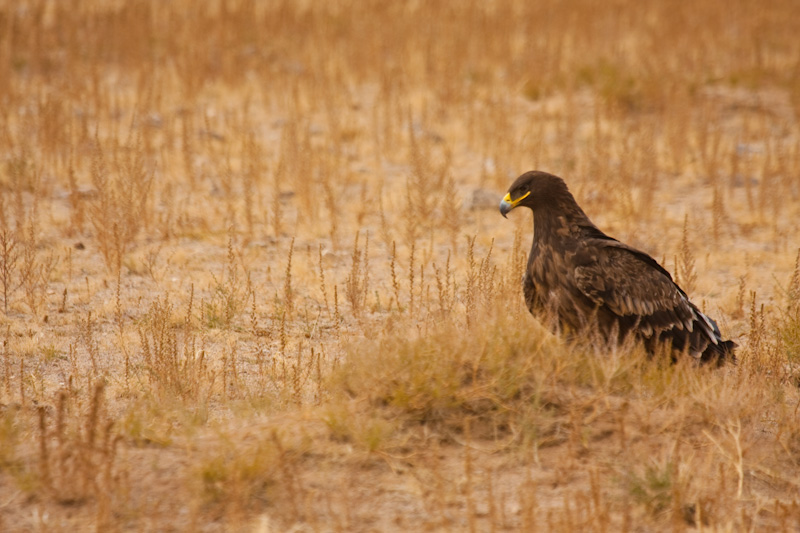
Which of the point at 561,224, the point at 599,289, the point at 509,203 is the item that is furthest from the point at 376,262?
the point at 599,289

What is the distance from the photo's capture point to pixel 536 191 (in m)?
5.76

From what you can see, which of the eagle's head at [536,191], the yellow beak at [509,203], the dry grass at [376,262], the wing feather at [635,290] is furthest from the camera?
the yellow beak at [509,203]

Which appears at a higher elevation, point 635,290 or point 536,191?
point 536,191

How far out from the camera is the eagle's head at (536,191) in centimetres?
571

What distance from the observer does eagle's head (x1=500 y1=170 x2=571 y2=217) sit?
5.71m

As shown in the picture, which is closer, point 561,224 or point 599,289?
point 599,289

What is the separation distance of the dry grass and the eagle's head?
0.58m

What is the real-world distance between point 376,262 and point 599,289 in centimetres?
319

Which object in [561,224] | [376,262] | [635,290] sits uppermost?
[561,224]

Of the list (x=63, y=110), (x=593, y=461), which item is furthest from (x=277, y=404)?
(x=63, y=110)

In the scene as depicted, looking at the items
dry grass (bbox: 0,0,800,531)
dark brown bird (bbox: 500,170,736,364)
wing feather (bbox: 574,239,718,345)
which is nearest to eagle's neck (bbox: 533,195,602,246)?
dark brown bird (bbox: 500,170,736,364)

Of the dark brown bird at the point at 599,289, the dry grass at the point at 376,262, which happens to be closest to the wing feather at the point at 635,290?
the dark brown bird at the point at 599,289

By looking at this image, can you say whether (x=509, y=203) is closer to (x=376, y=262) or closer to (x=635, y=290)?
(x=635, y=290)

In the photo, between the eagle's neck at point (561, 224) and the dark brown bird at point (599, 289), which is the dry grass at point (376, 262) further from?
the eagle's neck at point (561, 224)
